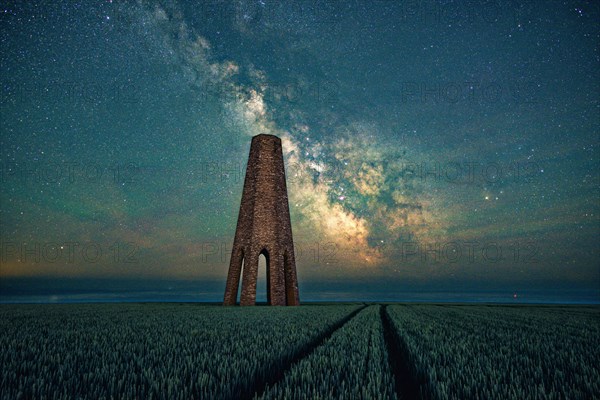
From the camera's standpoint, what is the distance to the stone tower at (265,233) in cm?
2172

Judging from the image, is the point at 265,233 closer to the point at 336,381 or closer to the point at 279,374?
the point at 279,374

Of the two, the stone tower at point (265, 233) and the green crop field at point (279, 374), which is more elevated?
the stone tower at point (265, 233)

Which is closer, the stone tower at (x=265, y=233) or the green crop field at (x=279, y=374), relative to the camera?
the green crop field at (x=279, y=374)

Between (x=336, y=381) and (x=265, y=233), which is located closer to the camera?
(x=336, y=381)

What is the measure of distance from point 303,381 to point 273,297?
20253mm

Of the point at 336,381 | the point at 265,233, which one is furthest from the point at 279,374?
the point at 265,233

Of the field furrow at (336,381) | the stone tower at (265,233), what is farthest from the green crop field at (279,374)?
the stone tower at (265,233)

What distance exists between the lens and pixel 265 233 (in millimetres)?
22297

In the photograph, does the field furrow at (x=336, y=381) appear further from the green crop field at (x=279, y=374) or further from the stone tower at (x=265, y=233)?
the stone tower at (x=265, y=233)

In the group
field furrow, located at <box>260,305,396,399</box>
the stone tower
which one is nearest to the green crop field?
field furrow, located at <box>260,305,396,399</box>

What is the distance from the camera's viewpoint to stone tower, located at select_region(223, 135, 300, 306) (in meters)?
21.7

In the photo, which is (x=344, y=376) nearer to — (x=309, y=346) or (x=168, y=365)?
(x=168, y=365)

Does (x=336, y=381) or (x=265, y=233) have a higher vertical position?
(x=265, y=233)

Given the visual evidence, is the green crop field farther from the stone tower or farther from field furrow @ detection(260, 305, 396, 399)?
the stone tower
